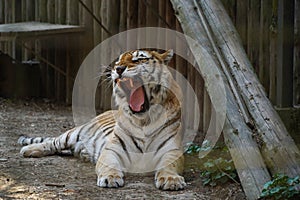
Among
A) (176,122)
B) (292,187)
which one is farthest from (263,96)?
(176,122)

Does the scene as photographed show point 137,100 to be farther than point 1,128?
No

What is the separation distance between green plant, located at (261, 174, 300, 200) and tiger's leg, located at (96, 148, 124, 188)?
127 cm

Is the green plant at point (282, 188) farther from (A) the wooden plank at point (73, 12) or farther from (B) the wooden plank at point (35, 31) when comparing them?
(A) the wooden plank at point (73, 12)

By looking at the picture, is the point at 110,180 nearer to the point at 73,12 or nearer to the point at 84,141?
the point at 84,141

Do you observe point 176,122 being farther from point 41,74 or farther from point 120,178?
point 41,74

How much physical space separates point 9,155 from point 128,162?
1.35 m

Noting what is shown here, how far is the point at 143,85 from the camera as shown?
5078 mm

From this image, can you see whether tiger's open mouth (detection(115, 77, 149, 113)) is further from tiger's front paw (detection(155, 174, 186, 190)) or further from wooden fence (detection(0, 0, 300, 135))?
wooden fence (detection(0, 0, 300, 135))

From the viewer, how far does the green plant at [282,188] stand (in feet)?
12.0

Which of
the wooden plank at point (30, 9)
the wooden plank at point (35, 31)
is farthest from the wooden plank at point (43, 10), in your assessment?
the wooden plank at point (35, 31)

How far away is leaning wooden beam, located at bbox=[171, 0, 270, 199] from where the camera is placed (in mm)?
3875

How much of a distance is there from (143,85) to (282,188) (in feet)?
→ 5.78

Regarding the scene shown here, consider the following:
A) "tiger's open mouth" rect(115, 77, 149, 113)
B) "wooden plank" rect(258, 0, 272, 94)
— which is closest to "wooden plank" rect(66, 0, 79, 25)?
"wooden plank" rect(258, 0, 272, 94)

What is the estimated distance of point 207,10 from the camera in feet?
15.7
